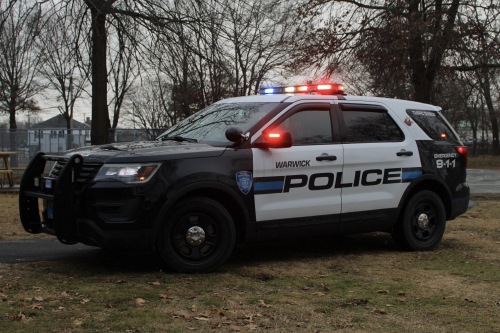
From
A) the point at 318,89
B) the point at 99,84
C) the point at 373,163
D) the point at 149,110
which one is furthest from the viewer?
the point at 149,110

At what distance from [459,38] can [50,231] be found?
14361 mm

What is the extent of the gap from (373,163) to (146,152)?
262 cm

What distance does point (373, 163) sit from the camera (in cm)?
639

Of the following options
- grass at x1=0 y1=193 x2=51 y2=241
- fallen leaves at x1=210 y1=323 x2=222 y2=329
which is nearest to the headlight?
grass at x1=0 y1=193 x2=51 y2=241

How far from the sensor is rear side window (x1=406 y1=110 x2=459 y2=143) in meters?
7.06

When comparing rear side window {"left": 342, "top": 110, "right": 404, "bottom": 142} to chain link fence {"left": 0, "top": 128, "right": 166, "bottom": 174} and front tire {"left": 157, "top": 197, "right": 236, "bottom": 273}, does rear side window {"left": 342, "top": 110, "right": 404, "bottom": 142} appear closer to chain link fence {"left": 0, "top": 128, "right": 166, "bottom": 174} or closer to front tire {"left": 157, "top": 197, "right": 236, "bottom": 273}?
front tire {"left": 157, "top": 197, "right": 236, "bottom": 273}

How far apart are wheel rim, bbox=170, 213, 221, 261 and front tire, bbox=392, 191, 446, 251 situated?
2516 mm

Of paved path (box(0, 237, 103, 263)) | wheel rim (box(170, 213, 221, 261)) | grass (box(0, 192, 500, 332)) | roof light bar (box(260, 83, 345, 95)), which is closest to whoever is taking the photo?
grass (box(0, 192, 500, 332))

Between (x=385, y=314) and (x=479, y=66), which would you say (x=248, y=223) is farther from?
(x=479, y=66)

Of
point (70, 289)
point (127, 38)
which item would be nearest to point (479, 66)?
point (127, 38)

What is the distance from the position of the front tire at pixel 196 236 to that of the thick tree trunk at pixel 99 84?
8668mm

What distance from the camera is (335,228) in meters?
6.20

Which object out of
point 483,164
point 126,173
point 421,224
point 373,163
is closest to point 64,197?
point 126,173

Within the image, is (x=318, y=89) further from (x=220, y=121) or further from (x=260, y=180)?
(x=260, y=180)
